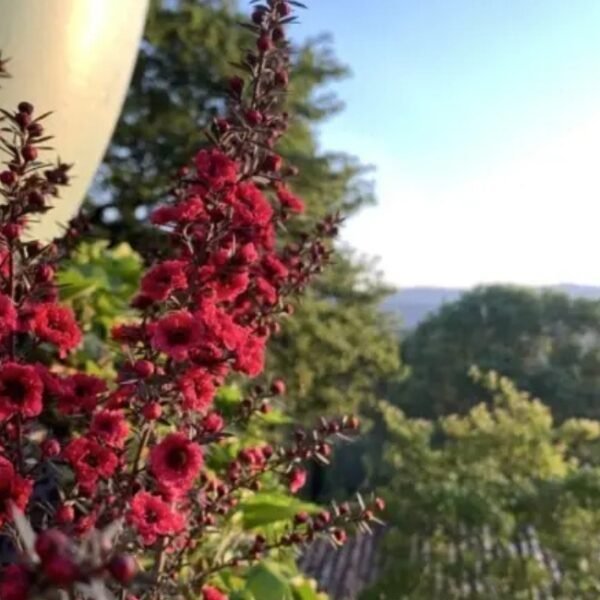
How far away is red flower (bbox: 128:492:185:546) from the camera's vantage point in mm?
1009

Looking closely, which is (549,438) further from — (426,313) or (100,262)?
(426,313)

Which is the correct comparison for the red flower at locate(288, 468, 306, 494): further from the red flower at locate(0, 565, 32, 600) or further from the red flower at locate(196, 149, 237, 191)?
the red flower at locate(0, 565, 32, 600)

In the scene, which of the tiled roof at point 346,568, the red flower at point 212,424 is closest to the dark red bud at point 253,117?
the red flower at point 212,424

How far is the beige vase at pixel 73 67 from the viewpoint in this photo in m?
1.70

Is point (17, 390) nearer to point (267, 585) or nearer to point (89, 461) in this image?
point (89, 461)

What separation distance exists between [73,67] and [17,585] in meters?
1.40

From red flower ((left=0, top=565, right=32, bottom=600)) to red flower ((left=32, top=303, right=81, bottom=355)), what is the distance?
0.50 meters

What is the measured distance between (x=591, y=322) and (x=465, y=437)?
12.8m

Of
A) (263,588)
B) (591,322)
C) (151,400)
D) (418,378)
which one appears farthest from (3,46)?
(591,322)

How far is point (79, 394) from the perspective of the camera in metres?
1.09

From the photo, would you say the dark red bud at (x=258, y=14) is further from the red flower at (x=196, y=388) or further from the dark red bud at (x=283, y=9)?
the red flower at (x=196, y=388)

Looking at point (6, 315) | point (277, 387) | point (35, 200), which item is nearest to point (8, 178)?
point (35, 200)

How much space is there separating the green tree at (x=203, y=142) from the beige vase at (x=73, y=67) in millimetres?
9481

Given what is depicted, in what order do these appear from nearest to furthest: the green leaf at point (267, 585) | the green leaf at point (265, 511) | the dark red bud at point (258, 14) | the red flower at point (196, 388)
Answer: the red flower at point (196, 388) < the dark red bud at point (258, 14) < the green leaf at point (267, 585) < the green leaf at point (265, 511)
